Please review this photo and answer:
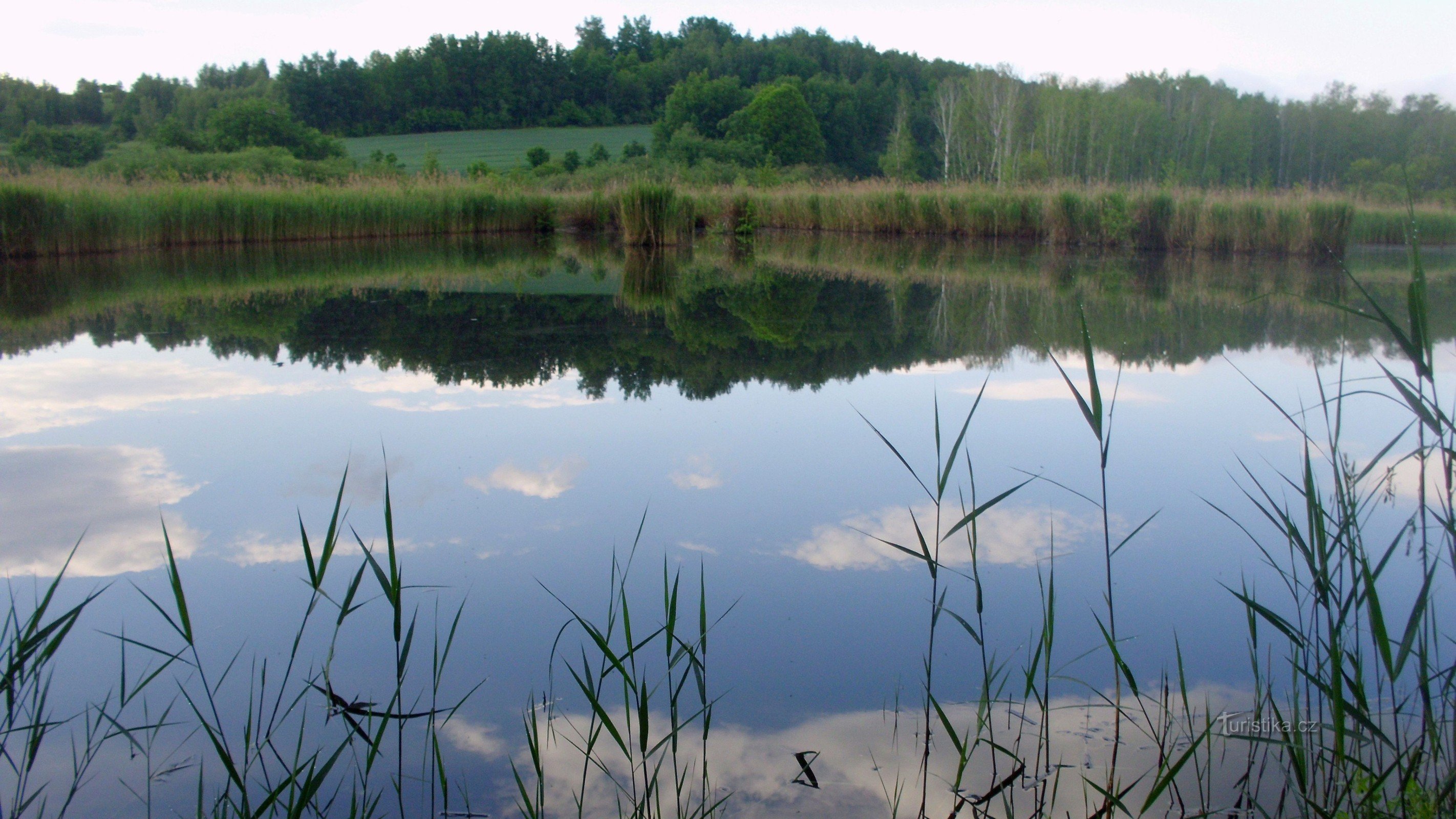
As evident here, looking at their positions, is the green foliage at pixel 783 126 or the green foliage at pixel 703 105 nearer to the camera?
the green foliage at pixel 783 126

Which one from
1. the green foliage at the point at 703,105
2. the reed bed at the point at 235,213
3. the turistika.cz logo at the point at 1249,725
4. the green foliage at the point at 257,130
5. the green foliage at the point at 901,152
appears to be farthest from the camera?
the green foliage at the point at 703,105

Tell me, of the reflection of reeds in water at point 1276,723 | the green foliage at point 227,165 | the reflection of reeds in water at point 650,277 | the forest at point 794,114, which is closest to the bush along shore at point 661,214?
the reflection of reeds in water at point 650,277

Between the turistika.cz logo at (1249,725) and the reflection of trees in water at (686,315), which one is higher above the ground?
the reflection of trees in water at (686,315)

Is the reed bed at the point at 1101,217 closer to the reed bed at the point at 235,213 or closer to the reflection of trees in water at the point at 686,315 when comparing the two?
the reflection of trees in water at the point at 686,315

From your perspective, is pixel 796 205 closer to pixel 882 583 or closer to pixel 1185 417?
pixel 1185 417

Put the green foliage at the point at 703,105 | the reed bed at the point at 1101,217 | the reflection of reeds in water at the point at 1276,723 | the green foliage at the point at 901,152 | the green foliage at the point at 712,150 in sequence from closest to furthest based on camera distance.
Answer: the reflection of reeds in water at the point at 1276,723 → the reed bed at the point at 1101,217 → the green foliage at the point at 712,150 → the green foliage at the point at 901,152 → the green foliage at the point at 703,105

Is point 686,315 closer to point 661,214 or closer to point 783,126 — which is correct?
point 661,214

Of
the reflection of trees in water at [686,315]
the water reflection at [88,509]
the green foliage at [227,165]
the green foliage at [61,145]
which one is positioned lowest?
the water reflection at [88,509]

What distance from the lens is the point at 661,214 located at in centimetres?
1166

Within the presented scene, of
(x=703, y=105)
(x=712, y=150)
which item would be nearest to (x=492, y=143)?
(x=703, y=105)

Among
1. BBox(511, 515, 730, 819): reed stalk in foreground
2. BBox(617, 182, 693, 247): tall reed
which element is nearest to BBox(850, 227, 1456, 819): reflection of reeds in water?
BBox(511, 515, 730, 819): reed stalk in foreground

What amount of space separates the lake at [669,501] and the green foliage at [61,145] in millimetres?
26170

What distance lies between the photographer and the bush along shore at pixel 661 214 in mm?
9016

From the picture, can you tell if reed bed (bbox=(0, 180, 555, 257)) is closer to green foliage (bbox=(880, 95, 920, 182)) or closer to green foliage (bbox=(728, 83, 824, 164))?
green foliage (bbox=(880, 95, 920, 182))
